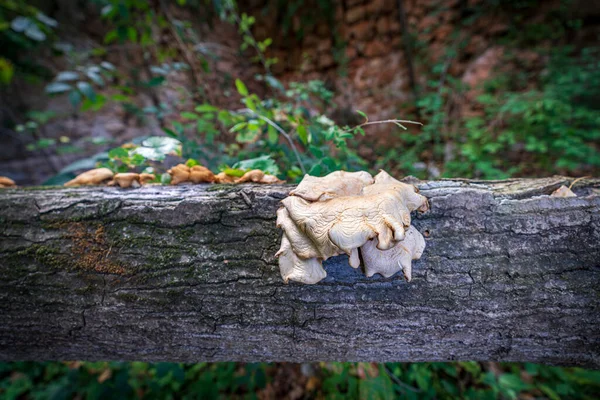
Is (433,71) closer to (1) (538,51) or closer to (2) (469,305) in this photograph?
(1) (538,51)

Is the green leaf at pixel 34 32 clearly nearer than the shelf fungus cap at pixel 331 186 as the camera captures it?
No

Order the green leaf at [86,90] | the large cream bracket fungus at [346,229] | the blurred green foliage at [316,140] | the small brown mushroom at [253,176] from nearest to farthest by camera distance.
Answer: the large cream bracket fungus at [346,229], the small brown mushroom at [253,176], the blurred green foliage at [316,140], the green leaf at [86,90]

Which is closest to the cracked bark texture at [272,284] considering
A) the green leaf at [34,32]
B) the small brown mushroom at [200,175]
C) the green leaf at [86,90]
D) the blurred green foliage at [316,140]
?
the small brown mushroom at [200,175]

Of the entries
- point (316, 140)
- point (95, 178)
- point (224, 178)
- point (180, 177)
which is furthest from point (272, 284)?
point (95, 178)

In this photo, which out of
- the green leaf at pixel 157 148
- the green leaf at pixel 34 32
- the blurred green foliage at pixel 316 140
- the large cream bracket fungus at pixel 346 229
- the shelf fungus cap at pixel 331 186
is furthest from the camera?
the green leaf at pixel 34 32

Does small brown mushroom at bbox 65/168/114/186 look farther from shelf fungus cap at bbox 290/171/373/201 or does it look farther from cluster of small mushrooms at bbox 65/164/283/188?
shelf fungus cap at bbox 290/171/373/201

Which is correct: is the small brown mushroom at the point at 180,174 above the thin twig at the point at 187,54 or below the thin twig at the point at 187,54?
below

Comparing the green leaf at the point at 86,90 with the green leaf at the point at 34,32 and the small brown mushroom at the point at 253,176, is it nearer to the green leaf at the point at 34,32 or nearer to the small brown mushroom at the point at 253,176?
the green leaf at the point at 34,32
